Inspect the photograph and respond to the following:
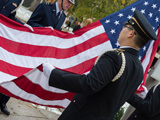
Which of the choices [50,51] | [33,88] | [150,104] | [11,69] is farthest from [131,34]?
[50,51]

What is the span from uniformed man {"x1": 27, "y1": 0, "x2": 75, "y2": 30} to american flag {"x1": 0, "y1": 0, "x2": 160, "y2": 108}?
313mm

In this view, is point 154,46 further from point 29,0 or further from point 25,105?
point 29,0

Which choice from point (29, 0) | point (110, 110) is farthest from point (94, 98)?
point (29, 0)

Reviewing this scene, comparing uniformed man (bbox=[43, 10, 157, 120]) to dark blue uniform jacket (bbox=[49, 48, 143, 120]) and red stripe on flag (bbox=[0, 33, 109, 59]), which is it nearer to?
dark blue uniform jacket (bbox=[49, 48, 143, 120])

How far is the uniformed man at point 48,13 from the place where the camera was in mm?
3896

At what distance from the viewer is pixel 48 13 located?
392 cm

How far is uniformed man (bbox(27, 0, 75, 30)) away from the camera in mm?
3896

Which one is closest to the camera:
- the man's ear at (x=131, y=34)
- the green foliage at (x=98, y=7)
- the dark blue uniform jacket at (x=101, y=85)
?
the dark blue uniform jacket at (x=101, y=85)

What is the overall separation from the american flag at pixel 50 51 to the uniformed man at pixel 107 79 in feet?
1.84

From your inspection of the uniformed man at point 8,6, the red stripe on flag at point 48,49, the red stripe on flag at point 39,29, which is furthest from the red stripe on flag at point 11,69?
the uniformed man at point 8,6

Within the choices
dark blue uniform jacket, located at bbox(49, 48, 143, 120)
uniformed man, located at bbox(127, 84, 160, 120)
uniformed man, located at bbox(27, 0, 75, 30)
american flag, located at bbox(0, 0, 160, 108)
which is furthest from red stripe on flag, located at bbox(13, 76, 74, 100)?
uniformed man, located at bbox(27, 0, 75, 30)

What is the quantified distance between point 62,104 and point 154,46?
82.4 inches

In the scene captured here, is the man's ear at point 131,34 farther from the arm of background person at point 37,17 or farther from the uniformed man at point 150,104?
the arm of background person at point 37,17

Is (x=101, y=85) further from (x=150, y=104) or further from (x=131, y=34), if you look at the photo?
(x=150, y=104)
